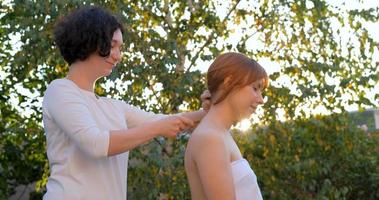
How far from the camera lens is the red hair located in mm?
2611

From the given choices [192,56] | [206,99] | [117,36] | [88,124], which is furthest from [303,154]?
[88,124]

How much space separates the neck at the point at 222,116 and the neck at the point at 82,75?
41 cm

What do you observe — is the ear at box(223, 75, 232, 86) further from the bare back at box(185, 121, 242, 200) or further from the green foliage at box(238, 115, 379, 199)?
the green foliage at box(238, 115, 379, 199)

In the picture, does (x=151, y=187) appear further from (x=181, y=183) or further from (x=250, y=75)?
(x=250, y=75)

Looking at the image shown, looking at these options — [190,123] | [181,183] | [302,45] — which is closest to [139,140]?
[190,123]

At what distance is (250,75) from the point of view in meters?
2.63

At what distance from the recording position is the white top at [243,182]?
264 cm

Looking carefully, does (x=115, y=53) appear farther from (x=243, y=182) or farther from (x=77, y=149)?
(x=243, y=182)

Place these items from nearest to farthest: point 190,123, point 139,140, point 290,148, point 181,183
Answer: point 139,140, point 190,123, point 181,183, point 290,148

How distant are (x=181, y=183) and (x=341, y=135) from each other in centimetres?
138

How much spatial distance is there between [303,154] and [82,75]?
400 cm

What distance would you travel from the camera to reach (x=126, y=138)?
7.73 feet

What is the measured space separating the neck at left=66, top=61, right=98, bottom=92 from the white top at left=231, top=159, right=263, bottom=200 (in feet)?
1.75

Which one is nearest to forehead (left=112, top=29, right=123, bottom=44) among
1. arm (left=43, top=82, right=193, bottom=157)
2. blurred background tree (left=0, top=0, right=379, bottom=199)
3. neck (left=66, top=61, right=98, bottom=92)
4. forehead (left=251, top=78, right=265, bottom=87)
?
neck (left=66, top=61, right=98, bottom=92)
